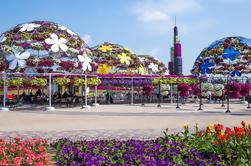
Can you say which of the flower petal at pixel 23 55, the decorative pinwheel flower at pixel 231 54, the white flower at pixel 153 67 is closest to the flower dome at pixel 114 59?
the decorative pinwheel flower at pixel 231 54

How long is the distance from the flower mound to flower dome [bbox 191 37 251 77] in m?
34.3

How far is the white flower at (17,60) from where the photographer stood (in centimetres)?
2938

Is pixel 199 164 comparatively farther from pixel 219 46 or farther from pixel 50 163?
pixel 219 46

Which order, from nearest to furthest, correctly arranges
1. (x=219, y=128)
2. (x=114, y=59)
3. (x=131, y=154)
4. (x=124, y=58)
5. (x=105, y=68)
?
(x=131, y=154), (x=219, y=128), (x=105, y=68), (x=114, y=59), (x=124, y=58)

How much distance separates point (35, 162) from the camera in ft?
26.6

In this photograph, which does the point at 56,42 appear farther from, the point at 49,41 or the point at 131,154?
the point at 131,154

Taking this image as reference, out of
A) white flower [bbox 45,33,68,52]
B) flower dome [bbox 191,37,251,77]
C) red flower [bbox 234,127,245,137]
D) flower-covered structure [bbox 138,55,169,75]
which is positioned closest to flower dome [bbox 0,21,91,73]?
white flower [bbox 45,33,68,52]

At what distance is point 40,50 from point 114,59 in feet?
48.3

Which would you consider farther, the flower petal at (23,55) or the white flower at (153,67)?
the white flower at (153,67)

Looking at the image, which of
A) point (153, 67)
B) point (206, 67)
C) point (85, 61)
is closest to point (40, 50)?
point (85, 61)

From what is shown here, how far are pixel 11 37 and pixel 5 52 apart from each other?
52.2 inches

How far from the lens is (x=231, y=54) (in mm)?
42438

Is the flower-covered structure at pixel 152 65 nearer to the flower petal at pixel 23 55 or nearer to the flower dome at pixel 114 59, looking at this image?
the flower dome at pixel 114 59

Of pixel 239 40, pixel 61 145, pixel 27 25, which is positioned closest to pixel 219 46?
pixel 239 40
